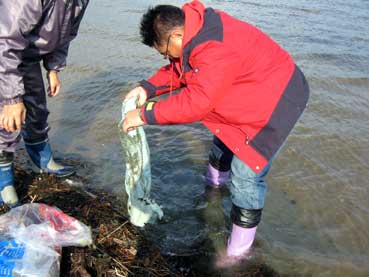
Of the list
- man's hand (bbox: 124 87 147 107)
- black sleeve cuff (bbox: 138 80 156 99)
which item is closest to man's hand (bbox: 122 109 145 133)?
man's hand (bbox: 124 87 147 107)

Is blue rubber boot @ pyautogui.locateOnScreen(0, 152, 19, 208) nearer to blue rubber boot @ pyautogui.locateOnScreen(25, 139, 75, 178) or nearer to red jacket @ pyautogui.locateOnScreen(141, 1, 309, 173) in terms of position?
blue rubber boot @ pyautogui.locateOnScreen(25, 139, 75, 178)

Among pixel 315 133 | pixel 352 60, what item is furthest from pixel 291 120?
pixel 352 60

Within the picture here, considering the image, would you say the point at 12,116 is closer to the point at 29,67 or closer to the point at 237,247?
the point at 29,67

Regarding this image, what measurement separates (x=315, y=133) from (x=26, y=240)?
3795mm

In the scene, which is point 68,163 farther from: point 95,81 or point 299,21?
point 299,21

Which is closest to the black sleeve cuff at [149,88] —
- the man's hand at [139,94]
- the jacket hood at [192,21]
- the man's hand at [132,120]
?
the man's hand at [139,94]

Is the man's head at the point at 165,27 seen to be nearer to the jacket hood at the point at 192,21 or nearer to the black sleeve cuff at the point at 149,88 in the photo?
the jacket hood at the point at 192,21

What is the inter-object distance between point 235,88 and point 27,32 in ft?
4.67

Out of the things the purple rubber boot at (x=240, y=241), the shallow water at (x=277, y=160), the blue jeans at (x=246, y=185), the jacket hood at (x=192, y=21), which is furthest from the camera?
the shallow water at (x=277, y=160)

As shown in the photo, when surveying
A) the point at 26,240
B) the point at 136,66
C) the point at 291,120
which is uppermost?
the point at 291,120

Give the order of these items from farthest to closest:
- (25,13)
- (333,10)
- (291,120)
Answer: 1. (333,10)
2. (291,120)
3. (25,13)

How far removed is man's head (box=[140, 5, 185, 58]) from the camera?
215 cm

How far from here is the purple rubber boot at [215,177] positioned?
3.59 meters

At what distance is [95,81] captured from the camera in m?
6.14
